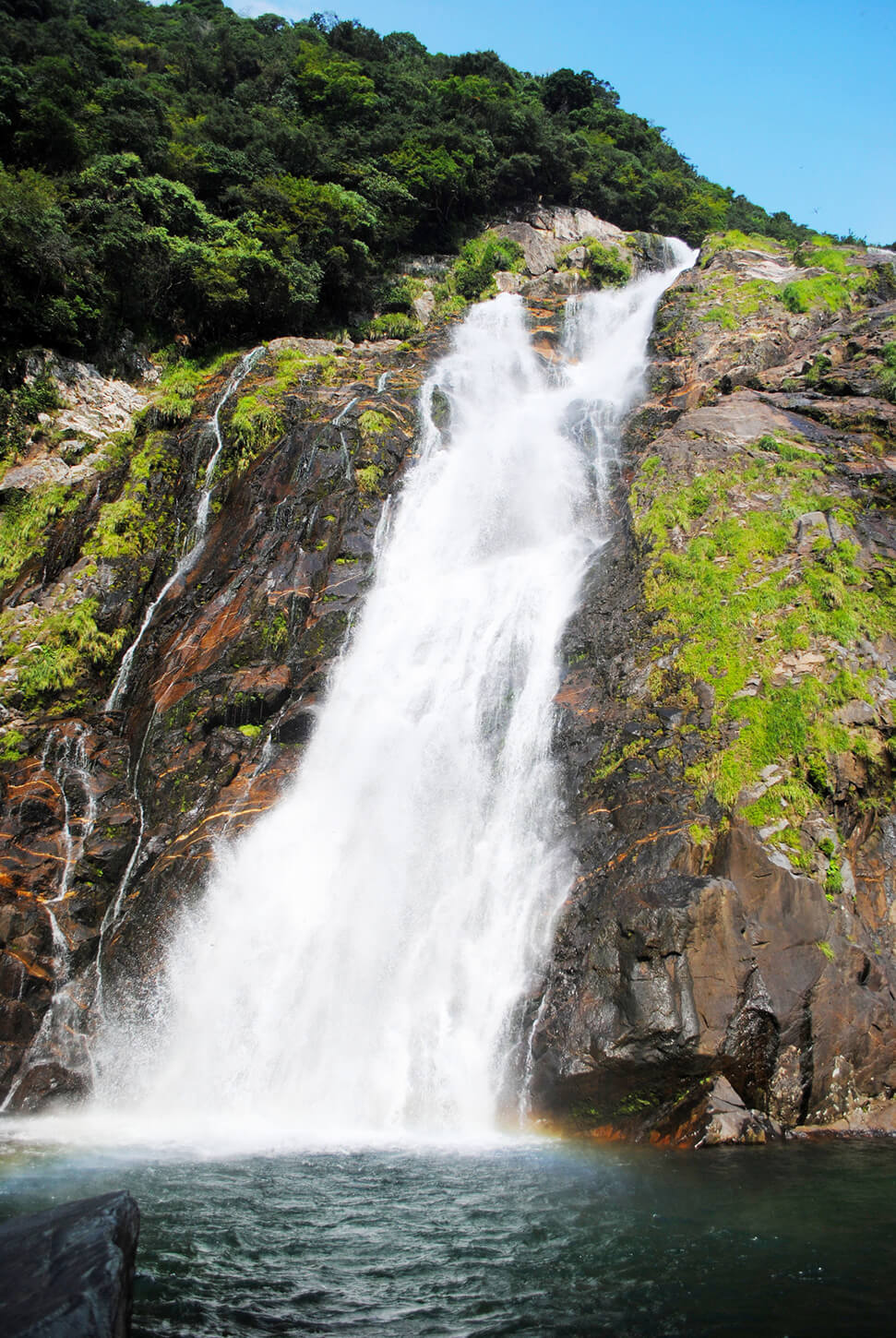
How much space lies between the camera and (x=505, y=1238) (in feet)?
20.3

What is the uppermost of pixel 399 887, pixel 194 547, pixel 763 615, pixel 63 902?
pixel 194 547

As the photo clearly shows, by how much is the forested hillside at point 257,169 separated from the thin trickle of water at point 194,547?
514cm

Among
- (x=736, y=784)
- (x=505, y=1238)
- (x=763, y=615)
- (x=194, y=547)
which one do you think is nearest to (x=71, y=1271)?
(x=505, y=1238)

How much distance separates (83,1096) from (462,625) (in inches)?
411

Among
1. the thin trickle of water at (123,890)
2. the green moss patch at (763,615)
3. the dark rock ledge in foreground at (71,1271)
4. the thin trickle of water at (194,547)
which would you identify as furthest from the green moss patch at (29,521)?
the dark rock ledge in foreground at (71,1271)

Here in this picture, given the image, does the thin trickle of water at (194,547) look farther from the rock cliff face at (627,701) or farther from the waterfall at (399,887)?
the waterfall at (399,887)

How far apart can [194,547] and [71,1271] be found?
54.9ft

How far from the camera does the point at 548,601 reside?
1591 centimetres

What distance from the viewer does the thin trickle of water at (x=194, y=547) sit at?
55.0ft

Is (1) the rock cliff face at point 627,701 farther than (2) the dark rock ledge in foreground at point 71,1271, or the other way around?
(1) the rock cliff face at point 627,701

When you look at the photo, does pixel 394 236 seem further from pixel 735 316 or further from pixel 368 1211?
pixel 368 1211

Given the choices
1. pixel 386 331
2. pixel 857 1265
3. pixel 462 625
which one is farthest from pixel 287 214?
pixel 857 1265

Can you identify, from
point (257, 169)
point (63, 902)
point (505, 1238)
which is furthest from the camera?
point (257, 169)

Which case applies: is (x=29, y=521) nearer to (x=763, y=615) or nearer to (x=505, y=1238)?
(x=763, y=615)
